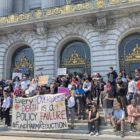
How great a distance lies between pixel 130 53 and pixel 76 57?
4766 millimetres

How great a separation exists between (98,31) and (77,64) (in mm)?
3549

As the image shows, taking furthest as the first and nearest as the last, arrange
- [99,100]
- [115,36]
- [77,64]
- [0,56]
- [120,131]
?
[0,56], [77,64], [115,36], [99,100], [120,131]

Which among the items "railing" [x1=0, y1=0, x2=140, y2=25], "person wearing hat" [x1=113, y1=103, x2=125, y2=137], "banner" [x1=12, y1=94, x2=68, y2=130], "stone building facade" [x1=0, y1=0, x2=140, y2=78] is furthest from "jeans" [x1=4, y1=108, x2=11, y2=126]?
"railing" [x1=0, y1=0, x2=140, y2=25]

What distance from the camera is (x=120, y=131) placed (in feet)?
42.1

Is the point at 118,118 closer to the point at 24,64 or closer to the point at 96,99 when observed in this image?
the point at 96,99

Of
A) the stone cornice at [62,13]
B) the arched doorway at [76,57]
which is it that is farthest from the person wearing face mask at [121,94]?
the arched doorway at [76,57]

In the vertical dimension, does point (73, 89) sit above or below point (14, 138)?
above

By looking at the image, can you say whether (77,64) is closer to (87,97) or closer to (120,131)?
(87,97)

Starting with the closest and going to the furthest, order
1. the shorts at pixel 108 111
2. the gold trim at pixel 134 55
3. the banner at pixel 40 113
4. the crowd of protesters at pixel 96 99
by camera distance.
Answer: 1. the crowd of protesters at pixel 96 99
2. the shorts at pixel 108 111
3. the banner at pixel 40 113
4. the gold trim at pixel 134 55

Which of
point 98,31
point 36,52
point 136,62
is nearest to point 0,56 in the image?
point 36,52

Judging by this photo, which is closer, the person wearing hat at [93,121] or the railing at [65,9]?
the person wearing hat at [93,121]

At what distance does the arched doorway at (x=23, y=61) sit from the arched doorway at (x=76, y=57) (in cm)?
322

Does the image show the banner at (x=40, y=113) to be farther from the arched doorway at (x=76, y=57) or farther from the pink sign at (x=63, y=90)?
the arched doorway at (x=76, y=57)

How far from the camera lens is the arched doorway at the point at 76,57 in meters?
25.9
